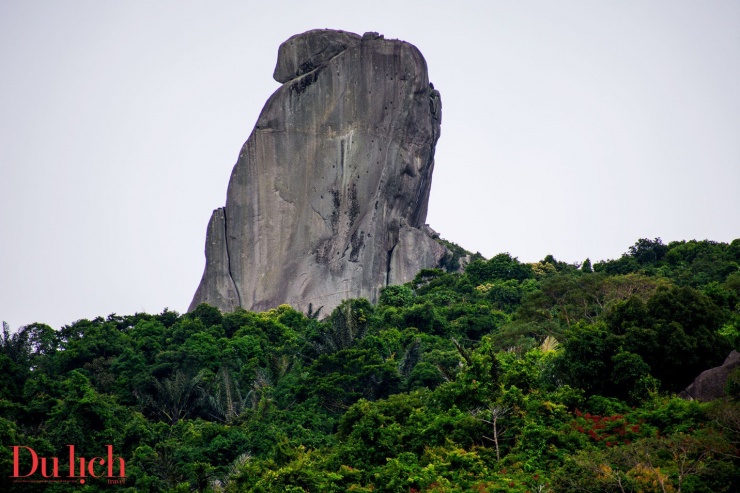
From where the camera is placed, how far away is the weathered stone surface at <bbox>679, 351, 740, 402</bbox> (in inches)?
949

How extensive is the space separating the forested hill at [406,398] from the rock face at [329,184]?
10841 millimetres

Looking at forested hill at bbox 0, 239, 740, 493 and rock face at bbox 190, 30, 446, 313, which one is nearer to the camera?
forested hill at bbox 0, 239, 740, 493

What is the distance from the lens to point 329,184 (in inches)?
2313

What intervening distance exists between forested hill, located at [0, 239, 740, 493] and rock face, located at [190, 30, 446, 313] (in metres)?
10.8

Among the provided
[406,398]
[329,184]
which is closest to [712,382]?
[406,398]

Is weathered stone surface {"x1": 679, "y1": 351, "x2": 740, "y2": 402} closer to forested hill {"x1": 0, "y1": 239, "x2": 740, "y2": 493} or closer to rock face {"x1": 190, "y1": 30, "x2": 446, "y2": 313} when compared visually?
forested hill {"x1": 0, "y1": 239, "x2": 740, "y2": 493}

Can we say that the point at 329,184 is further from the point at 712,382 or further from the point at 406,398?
the point at 712,382

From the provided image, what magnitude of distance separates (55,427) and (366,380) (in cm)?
871

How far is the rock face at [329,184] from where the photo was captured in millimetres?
57906

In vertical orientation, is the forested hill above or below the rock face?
below

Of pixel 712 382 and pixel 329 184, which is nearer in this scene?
pixel 712 382

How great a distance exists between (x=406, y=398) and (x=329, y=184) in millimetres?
31001

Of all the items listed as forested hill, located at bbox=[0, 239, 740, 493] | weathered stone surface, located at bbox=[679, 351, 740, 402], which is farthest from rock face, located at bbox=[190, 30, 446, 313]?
weathered stone surface, located at bbox=[679, 351, 740, 402]

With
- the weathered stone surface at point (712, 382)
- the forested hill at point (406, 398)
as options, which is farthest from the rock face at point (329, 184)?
the weathered stone surface at point (712, 382)
